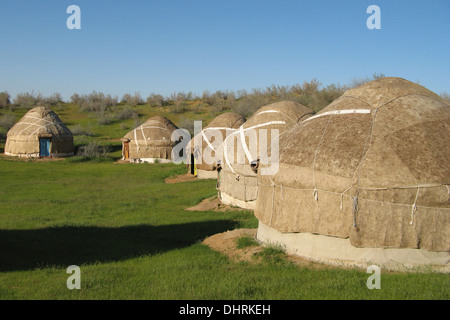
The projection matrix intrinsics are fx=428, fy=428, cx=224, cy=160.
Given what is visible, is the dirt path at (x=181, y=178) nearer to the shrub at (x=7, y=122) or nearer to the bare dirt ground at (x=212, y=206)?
the bare dirt ground at (x=212, y=206)

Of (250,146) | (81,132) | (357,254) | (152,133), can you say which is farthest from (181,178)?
(81,132)

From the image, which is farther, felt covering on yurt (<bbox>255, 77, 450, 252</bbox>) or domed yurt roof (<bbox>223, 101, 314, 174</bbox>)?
domed yurt roof (<bbox>223, 101, 314, 174</bbox>)

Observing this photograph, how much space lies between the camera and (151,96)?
63.7 meters

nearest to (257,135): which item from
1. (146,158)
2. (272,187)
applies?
(272,187)

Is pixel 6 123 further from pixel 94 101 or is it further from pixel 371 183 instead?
pixel 371 183

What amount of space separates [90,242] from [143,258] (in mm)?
2020

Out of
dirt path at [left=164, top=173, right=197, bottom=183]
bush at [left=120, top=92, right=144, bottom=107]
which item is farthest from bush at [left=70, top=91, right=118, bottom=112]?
dirt path at [left=164, top=173, right=197, bottom=183]

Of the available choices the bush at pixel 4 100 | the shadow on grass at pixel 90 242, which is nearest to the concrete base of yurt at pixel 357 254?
the shadow on grass at pixel 90 242

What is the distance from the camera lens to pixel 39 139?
1184 inches

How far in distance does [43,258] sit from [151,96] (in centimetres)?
5741

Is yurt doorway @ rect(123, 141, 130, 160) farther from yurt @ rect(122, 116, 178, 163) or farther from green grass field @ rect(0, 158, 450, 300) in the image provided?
green grass field @ rect(0, 158, 450, 300)

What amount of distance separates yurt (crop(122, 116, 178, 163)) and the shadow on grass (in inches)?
743

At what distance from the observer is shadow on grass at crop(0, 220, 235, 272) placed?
25.6 feet
